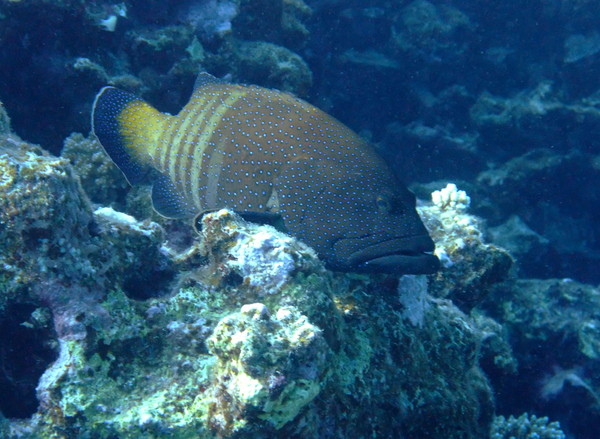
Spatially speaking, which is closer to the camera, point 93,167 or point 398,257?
point 398,257

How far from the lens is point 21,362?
2697 mm

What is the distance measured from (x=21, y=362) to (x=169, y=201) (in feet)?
6.95

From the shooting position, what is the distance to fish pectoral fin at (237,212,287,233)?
11.5ft

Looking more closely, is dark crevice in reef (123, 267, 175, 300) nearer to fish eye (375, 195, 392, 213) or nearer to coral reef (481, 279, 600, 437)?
fish eye (375, 195, 392, 213)

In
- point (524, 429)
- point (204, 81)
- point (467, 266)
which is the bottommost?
point (524, 429)

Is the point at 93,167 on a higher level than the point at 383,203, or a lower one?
lower

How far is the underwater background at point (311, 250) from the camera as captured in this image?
8.02 feet

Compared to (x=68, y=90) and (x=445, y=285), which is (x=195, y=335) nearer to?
(x=445, y=285)

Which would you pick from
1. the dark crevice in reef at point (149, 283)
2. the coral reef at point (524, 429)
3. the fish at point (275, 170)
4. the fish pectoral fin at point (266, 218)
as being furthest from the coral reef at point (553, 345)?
the dark crevice in reef at point (149, 283)

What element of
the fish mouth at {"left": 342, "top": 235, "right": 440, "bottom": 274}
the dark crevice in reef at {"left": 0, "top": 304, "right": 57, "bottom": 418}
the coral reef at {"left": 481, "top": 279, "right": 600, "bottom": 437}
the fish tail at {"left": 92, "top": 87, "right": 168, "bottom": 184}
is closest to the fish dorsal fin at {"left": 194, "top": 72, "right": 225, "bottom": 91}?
the fish tail at {"left": 92, "top": 87, "right": 168, "bottom": 184}

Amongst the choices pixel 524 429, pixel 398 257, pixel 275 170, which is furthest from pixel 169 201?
pixel 524 429

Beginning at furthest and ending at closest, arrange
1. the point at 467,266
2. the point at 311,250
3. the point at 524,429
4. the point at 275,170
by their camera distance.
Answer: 1. the point at 524,429
2. the point at 467,266
3. the point at 275,170
4. the point at 311,250

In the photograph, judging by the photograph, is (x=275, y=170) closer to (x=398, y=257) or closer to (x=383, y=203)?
(x=383, y=203)

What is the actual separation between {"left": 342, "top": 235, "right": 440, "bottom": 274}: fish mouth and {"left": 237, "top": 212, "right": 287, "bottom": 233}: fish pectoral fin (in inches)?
31.6
